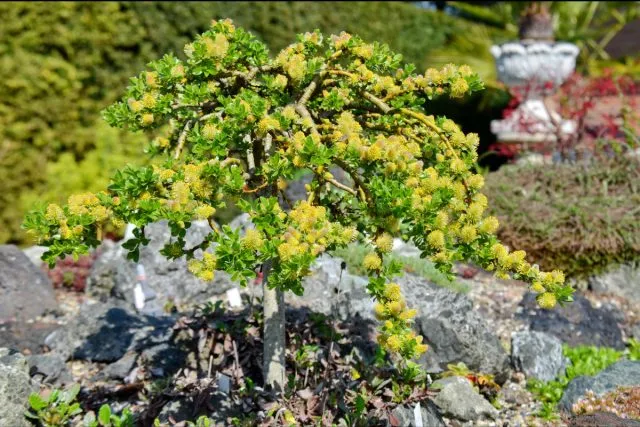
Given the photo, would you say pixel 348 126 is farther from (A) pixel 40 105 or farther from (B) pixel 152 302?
(A) pixel 40 105

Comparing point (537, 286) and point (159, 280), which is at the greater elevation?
point (537, 286)

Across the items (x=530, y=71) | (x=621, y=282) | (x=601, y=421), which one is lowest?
(x=621, y=282)

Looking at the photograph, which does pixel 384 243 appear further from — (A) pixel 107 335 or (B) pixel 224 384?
(A) pixel 107 335

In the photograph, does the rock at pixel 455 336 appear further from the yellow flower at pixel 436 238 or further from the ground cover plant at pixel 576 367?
the yellow flower at pixel 436 238

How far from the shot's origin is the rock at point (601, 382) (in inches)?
142

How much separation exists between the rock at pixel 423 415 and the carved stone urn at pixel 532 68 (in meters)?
5.46

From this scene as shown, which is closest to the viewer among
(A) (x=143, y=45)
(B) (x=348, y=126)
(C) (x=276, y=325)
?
(B) (x=348, y=126)

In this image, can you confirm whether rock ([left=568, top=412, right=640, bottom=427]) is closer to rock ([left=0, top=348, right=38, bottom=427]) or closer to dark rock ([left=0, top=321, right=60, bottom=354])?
rock ([left=0, top=348, right=38, bottom=427])

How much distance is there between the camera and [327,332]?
3.52 meters

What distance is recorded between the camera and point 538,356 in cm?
411

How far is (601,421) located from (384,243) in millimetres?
1360

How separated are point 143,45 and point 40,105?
117cm

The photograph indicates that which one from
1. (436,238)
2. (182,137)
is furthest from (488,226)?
(182,137)

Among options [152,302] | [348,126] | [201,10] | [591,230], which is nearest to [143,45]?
[201,10]
